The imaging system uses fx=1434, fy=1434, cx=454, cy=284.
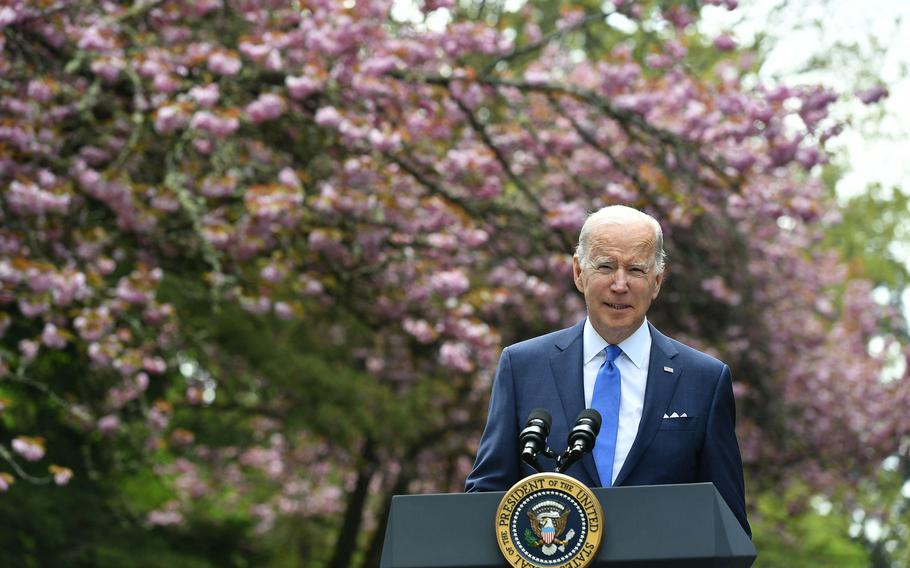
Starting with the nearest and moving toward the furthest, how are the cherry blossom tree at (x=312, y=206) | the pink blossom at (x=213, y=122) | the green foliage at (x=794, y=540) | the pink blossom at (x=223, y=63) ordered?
the pink blossom at (x=213, y=122) → the cherry blossom tree at (x=312, y=206) → the pink blossom at (x=223, y=63) → the green foliage at (x=794, y=540)

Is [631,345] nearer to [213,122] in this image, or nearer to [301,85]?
[213,122]

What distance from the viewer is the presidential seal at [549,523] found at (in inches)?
110

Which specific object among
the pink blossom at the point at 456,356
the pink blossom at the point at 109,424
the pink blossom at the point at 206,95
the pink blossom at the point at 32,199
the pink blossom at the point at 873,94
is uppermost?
the pink blossom at the point at 873,94

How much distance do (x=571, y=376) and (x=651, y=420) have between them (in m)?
0.22

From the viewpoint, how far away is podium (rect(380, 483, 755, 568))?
9.17 ft

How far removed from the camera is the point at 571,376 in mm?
3406

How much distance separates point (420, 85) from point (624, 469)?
7.41 metres

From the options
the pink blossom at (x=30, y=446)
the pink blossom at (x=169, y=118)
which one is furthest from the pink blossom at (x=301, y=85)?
the pink blossom at (x=30, y=446)

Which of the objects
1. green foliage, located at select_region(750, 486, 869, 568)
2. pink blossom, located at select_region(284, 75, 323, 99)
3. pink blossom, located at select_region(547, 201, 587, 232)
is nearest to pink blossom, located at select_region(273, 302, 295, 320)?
pink blossom, located at select_region(284, 75, 323, 99)

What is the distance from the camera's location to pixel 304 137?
10.6 metres

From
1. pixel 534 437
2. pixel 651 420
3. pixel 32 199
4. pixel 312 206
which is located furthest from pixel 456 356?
pixel 534 437

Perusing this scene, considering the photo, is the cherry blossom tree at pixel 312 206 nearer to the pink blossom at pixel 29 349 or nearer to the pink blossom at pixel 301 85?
the pink blossom at pixel 301 85

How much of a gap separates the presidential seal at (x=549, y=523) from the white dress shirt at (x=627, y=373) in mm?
511

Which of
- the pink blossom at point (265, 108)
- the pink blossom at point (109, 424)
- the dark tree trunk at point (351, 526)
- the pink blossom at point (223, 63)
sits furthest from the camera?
the dark tree trunk at point (351, 526)
